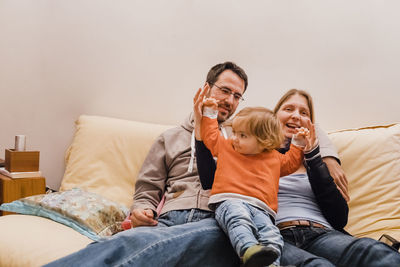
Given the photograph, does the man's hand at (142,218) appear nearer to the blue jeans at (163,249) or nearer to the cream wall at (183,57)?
the blue jeans at (163,249)

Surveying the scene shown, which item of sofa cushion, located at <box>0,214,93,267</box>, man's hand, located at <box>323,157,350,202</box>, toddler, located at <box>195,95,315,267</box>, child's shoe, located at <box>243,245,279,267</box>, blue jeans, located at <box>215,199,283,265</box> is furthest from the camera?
man's hand, located at <box>323,157,350,202</box>

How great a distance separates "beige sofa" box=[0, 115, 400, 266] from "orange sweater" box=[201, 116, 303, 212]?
1.56ft

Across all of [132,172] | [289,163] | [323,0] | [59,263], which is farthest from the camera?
[323,0]

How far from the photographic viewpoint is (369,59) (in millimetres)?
2252

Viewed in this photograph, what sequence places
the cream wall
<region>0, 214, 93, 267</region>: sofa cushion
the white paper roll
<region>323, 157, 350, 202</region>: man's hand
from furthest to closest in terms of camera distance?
the cream wall, the white paper roll, <region>323, 157, 350, 202</region>: man's hand, <region>0, 214, 93, 267</region>: sofa cushion

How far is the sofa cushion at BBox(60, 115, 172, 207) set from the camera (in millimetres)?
1912

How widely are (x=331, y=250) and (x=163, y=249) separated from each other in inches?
23.9

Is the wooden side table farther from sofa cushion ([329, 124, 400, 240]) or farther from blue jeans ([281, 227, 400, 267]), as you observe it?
sofa cushion ([329, 124, 400, 240])

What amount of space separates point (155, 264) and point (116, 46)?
1565mm

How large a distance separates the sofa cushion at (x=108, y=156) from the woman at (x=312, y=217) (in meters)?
0.59

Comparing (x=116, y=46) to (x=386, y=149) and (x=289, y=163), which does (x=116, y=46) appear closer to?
(x=289, y=163)

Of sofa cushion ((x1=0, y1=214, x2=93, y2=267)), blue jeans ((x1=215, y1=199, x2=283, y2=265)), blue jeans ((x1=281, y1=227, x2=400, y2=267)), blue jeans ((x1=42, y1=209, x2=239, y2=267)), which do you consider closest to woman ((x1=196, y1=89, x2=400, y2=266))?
blue jeans ((x1=281, y1=227, x2=400, y2=267))

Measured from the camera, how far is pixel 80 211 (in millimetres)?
1495

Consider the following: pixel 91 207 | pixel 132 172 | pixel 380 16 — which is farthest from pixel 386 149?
pixel 91 207
